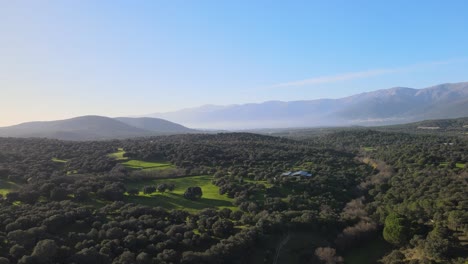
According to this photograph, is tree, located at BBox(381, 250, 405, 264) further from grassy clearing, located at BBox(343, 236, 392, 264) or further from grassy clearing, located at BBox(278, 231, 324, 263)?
grassy clearing, located at BBox(278, 231, 324, 263)

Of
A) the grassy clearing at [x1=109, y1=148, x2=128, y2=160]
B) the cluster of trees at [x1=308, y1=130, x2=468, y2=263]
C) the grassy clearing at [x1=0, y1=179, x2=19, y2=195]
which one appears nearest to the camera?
the cluster of trees at [x1=308, y1=130, x2=468, y2=263]

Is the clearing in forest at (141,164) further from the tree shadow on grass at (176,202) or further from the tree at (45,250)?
the tree at (45,250)

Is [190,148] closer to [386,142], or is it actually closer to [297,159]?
[297,159]

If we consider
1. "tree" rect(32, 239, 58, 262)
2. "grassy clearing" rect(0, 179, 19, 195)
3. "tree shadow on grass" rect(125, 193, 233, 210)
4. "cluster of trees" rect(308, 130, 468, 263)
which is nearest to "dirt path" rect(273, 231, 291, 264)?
"cluster of trees" rect(308, 130, 468, 263)

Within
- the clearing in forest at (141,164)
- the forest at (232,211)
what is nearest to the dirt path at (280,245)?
the forest at (232,211)

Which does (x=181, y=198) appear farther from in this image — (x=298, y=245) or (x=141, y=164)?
(x=141, y=164)

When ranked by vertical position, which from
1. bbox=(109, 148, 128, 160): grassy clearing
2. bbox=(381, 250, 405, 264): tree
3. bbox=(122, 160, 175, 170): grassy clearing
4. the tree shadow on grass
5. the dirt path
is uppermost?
bbox=(109, 148, 128, 160): grassy clearing

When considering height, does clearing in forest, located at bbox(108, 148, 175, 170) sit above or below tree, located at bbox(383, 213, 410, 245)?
above
